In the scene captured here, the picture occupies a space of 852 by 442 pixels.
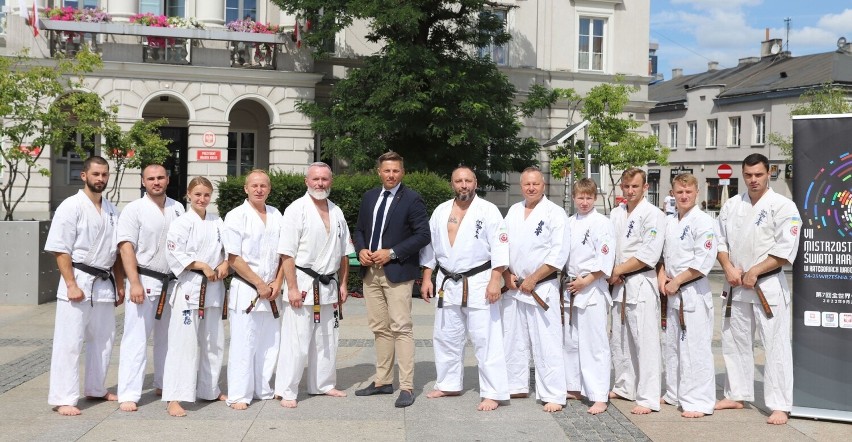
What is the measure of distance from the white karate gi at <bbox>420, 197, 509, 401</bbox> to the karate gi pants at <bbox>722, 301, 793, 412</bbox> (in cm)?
191

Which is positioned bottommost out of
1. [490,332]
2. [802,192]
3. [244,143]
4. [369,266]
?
[490,332]

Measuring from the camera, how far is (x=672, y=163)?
61.4 metres

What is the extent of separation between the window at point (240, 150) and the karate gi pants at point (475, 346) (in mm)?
25094

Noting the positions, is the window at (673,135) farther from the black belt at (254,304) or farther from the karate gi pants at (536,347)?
the black belt at (254,304)

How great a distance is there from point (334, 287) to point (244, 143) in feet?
83.2

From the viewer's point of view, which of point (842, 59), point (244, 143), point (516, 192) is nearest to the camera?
point (244, 143)

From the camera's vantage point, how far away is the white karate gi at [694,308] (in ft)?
25.4

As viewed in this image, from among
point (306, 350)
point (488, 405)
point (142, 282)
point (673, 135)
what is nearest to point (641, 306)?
point (488, 405)

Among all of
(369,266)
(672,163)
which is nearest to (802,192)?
(369,266)

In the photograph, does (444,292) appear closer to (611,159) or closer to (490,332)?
(490,332)

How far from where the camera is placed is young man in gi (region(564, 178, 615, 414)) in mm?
7891

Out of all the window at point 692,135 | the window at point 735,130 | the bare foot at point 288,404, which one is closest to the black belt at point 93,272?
the bare foot at point 288,404

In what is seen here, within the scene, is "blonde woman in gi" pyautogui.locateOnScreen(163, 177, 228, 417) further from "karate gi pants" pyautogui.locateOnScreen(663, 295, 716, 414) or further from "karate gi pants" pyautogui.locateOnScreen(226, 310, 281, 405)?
"karate gi pants" pyautogui.locateOnScreen(663, 295, 716, 414)

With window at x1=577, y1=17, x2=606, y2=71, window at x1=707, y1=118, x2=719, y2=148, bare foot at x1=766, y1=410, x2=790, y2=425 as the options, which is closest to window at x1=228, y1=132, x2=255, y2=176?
window at x1=577, y1=17, x2=606, y2=71
